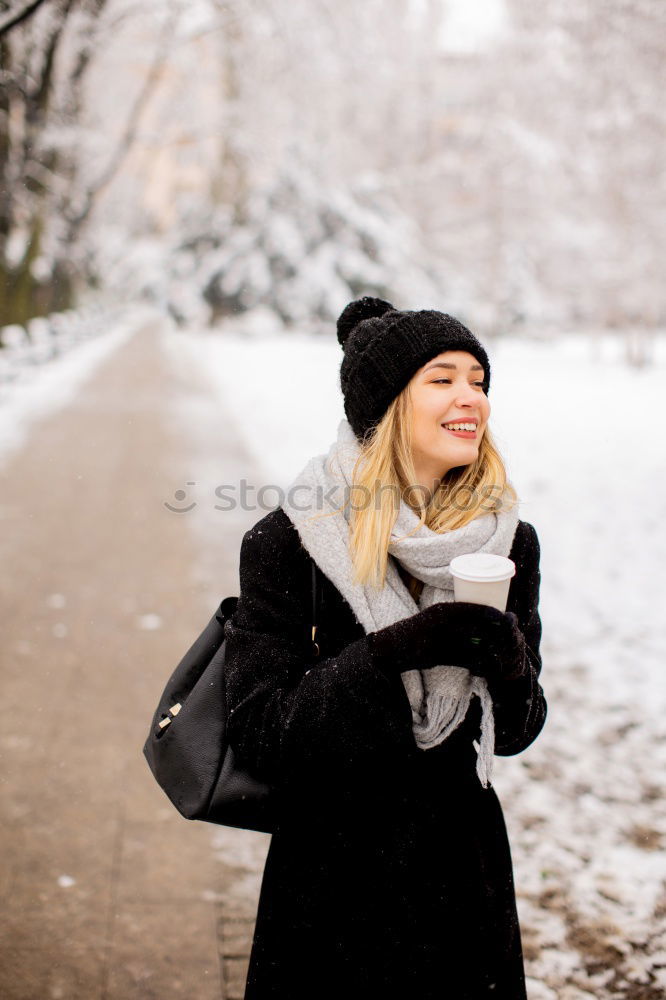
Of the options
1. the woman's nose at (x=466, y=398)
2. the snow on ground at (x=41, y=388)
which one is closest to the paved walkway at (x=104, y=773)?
the woman's nose at (x=466, y=398)

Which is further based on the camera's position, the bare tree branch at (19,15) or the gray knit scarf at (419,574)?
the bare tree branch at (19,15)

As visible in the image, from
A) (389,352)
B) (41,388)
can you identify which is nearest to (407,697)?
(389,352)

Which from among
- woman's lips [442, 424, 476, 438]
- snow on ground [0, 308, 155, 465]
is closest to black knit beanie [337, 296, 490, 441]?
woman's lips [442, 424, 476, 438]

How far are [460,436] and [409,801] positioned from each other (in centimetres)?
71

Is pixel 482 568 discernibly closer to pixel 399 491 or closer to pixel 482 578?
pixel 482 578

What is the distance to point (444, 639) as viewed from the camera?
1.46m

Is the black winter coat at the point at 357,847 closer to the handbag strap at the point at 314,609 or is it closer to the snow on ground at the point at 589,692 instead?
the handbag strap at the point at 314,609

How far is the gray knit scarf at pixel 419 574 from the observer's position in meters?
1.60

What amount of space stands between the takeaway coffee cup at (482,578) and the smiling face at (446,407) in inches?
11.5

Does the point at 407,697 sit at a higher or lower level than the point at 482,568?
lower

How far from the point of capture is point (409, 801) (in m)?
1.70

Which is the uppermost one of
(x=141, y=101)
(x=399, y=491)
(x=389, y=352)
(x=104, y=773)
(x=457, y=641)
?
(x=141, y=101)

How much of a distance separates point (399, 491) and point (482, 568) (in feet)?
1.09

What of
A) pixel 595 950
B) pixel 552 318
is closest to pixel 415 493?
pixel 595 950
